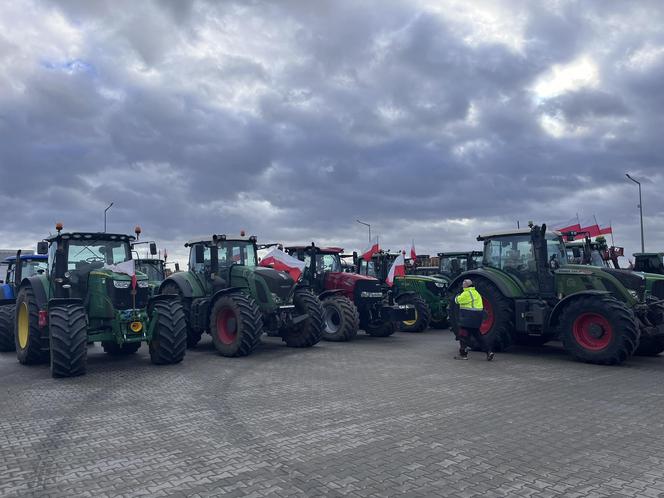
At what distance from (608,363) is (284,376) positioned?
5.84 metres

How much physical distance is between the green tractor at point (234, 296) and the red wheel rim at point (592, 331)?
17.6 ft

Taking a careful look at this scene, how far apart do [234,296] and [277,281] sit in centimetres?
114

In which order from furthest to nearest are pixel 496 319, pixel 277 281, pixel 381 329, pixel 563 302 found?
pixel 381 329 → pixel 277 281 → pixel 496 319 → pixel 563 302

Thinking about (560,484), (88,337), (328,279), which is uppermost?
(328,279)

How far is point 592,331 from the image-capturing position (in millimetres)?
9766

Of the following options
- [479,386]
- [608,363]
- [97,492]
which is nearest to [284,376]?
[479,386]

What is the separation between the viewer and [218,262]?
12.4 metres

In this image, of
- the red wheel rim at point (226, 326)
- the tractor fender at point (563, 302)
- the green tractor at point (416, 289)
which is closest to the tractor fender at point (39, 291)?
the red wheel rim at point (226, 326)

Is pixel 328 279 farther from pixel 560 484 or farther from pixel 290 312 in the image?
pixel 560 484

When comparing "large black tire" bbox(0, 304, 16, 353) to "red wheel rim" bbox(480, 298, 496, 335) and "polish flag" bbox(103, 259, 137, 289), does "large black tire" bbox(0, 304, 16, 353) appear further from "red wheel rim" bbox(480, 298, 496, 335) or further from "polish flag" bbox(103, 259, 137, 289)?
"red wheel rim" bbox(480, 298, 496, 335)

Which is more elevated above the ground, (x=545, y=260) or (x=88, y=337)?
(x=545, y=260)

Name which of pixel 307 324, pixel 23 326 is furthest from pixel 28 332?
pixel 307 324

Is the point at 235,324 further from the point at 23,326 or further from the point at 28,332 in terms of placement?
the point at 23,326

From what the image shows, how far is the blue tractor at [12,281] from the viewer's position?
12.0 m
